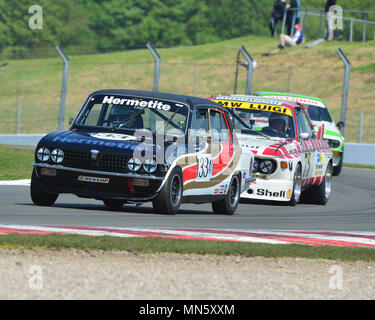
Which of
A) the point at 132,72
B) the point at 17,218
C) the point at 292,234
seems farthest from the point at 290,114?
the point at 132,72

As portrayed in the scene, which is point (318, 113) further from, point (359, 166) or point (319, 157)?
point (319, 157)

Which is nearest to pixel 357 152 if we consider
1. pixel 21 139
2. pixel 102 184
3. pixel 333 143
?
pixel 333 143

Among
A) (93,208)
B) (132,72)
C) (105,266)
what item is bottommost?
(132,72)

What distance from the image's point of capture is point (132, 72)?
52438 millimetres

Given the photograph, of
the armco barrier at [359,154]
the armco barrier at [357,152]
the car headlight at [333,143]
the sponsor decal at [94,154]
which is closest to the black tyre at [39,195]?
the sponsor decal at [94,154]

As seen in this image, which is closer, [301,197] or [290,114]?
[290,114]

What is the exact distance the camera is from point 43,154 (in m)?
10.9

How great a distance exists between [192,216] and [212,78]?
35.1 meters

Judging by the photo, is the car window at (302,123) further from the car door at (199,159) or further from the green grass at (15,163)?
the green grass at (15,163)

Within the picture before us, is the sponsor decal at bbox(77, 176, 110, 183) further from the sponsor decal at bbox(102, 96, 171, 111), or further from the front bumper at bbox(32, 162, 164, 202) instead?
the sponsor decal at bbox(102, 96, 171, 111)

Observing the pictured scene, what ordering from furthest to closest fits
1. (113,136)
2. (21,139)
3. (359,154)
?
(21,139), (359,154), (113,136)

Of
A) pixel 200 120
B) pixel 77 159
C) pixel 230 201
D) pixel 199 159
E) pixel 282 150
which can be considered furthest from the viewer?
pixel 282 150
